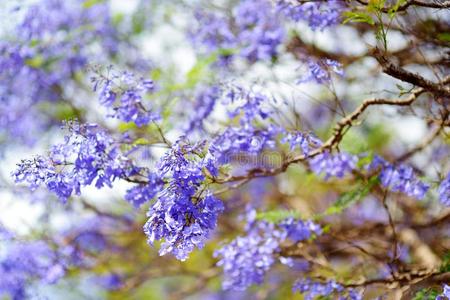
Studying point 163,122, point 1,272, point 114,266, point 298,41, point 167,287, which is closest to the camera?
point 163,122

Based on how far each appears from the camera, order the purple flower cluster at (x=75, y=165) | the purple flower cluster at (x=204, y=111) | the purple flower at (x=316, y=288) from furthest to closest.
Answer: the purple flower cluster at (x=204, y=111) < the purple flower at (x=316, y=288) < the purple flower cluster at (x=75, y=165)

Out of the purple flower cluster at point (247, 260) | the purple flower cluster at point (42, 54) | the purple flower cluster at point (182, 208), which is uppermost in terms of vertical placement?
the purple flower cluster at point (42, 54)

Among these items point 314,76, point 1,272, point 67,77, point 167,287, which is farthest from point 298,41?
point 167,287

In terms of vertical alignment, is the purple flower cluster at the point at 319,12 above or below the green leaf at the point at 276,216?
above

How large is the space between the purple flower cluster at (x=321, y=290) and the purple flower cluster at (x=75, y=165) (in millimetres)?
1129

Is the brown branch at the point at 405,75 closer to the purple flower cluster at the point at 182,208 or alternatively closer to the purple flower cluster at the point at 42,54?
the purple flower cluster at the point at 182,208

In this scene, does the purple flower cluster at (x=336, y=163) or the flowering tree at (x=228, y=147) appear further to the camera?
the purple flower cluster at (x=336, y=163)

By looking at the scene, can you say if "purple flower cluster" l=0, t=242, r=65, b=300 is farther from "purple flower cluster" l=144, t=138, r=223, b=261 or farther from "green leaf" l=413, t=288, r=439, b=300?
"green leaf" l=413, t=288, r=439, b=300

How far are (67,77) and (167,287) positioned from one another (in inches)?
199

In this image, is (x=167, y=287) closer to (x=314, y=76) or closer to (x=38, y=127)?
(x=38, y=127)

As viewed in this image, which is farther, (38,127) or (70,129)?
(38,127)

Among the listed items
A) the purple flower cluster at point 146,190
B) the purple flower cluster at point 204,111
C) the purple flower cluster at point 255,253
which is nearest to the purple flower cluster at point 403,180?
the purple flower cluster at point 255,253

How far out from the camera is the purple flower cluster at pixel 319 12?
3562 millimetres

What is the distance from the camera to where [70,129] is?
2.70 m
